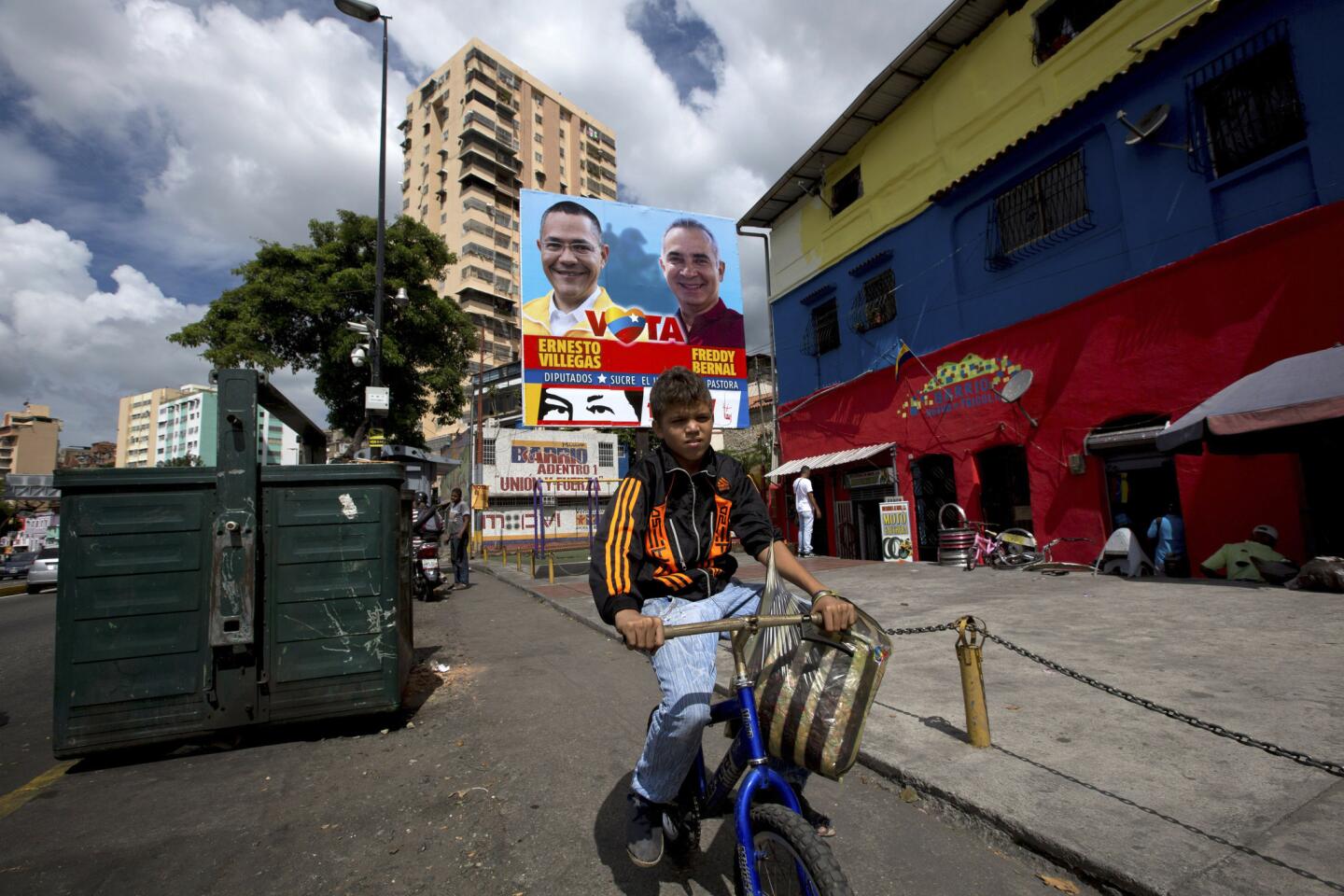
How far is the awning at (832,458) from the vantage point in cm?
1388

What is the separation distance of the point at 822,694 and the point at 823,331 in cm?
1563

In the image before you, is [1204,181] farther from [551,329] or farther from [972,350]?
[551,329]

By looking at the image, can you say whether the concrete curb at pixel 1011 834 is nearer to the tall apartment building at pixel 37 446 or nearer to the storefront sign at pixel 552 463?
the storefront sign at pixel 552 463

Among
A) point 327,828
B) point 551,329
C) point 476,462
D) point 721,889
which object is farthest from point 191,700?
point 476,462

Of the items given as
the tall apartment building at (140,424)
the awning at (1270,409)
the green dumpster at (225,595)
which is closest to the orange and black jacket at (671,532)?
the green dumpster at (225,595)

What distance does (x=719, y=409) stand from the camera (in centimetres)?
1481

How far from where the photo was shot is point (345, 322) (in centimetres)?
1912

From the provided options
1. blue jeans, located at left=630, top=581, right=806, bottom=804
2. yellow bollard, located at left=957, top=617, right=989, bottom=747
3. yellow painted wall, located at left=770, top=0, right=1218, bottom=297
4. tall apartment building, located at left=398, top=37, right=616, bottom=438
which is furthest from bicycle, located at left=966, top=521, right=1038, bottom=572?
tall apartment building, located at left=398, top=37, right=616, bottom=438

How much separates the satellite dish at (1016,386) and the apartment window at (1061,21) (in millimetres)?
5363

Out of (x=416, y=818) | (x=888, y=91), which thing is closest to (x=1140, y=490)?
(x=888, y=91)

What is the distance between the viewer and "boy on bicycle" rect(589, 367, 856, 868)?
201 centimetres

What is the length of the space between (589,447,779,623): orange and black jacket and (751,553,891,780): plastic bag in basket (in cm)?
46

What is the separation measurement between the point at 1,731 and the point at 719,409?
12217 mm

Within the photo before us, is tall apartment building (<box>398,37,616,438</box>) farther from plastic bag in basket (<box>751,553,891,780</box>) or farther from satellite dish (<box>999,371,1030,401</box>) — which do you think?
plastic bag in basket (<box>751,553,891,780</box>)
